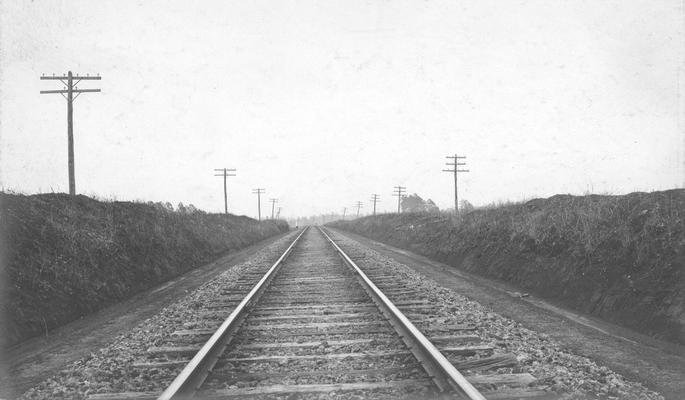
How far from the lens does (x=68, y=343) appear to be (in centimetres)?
516

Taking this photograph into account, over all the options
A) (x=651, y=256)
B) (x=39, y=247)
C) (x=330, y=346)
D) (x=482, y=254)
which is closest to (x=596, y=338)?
(x=651, y=256)

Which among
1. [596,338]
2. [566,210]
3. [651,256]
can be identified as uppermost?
[566,210]

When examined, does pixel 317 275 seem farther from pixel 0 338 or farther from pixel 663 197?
pixel 663 197

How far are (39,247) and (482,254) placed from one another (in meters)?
10.6

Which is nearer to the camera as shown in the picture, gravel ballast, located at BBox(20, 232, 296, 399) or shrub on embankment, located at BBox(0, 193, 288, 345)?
gravel ballast, located at BBox(20, 232, 296, 399)

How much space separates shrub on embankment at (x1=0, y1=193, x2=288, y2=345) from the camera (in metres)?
6.06

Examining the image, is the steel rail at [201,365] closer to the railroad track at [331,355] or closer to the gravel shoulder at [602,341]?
the railroad track at [331,355]

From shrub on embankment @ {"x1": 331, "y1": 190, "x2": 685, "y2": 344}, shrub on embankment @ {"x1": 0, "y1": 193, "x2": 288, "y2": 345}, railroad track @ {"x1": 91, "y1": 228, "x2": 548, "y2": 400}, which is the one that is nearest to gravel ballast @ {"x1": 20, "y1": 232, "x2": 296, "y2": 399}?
railroad track @ {"x1": 91, "y1": 228, "x2": 548, "y2": 400}

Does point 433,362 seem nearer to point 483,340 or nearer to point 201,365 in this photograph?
point 483,340

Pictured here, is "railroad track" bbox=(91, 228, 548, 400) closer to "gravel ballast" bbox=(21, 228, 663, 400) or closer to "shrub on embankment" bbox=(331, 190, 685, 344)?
"gravel ballast" bbox=(21, 228, 663, 400)

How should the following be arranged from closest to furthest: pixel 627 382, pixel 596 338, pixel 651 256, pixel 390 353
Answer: pixel 627 382 < pixel 390 353 < pixel 596 338 < pixel 651 256

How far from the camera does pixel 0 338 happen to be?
16.9 ft

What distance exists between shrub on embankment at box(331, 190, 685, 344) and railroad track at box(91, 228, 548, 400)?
8.95 ft

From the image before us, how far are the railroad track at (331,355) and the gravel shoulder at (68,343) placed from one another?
0.99 m
